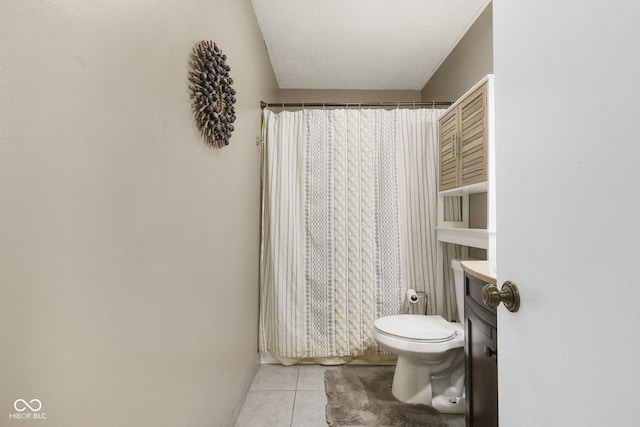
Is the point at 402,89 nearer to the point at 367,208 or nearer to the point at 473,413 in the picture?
the point at 367,208

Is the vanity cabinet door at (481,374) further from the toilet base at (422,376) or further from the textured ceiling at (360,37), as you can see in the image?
the textured ceiling at (360,37)

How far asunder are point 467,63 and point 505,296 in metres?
2.26

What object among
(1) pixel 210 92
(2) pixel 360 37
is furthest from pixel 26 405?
(2) pixel 360 37

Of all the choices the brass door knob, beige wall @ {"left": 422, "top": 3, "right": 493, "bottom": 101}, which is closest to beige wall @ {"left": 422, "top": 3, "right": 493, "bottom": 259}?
beige wall @ {"left": 422, "top": 3, "right": 493, "bottom": 101}

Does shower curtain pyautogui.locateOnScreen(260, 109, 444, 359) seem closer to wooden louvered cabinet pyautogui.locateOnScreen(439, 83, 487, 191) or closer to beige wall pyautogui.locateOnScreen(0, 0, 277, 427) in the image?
wooden louvered cabinet pyautogui.locateOnScreen(439, 83, 487, 191)

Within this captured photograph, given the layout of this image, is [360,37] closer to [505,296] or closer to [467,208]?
[467,208]

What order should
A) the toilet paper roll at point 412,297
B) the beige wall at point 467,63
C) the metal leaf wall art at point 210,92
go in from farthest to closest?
the toilet paper roll at point 412,297 < the beige wall at point 467,63 < the metal leaf wall art at point 210,92

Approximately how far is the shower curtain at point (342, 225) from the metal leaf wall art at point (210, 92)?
1034 mm

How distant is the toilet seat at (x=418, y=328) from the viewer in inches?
72.9

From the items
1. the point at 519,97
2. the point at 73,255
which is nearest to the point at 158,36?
the point at 73,255

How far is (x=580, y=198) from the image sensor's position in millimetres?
493

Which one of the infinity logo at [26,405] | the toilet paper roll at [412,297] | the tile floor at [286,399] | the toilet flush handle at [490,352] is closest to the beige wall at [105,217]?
the infinity logo at [26,405]

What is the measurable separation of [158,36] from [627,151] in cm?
106

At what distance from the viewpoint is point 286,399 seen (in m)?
1.99
